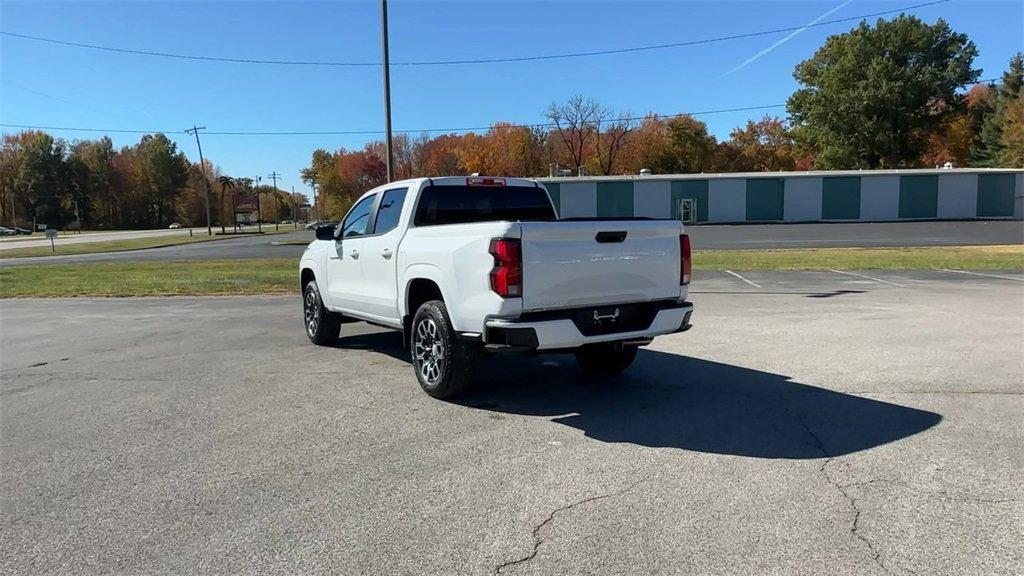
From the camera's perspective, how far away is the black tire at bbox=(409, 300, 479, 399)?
564 centimetres

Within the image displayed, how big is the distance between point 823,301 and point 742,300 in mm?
1390

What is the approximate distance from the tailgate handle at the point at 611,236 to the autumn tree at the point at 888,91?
65.8 meters

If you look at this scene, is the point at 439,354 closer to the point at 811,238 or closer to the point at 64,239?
the point at 811,238

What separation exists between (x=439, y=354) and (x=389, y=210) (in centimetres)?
205

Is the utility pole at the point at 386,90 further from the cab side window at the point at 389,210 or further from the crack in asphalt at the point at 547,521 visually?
the crack in asphalt at the point at 547,521

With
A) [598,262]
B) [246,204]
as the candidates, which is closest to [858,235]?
[598,262]

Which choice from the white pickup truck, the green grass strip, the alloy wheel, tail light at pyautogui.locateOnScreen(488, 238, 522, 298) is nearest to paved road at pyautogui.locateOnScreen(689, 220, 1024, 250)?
the white pickup truck

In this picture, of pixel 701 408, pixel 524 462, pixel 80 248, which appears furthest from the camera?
pixel 80 248

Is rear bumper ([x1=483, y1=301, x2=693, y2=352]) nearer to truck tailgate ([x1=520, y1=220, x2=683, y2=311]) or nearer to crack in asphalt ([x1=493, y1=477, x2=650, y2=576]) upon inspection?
truck tailgate ([x1=520, y1=220, x2=683, y2=311])

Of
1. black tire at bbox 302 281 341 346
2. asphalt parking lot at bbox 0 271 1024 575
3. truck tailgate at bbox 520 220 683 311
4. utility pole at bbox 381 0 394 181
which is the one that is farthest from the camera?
utility pole at bbox 381 0 394 181

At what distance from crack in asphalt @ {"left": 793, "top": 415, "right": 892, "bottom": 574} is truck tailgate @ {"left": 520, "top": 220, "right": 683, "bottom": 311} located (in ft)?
5.26

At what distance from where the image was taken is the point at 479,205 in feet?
23.3

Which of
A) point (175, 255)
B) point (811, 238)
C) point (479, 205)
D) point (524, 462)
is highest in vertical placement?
point (479, 205)

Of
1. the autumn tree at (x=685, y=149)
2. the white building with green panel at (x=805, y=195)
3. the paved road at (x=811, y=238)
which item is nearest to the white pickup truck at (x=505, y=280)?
the paved road at (x=811, y=238)
